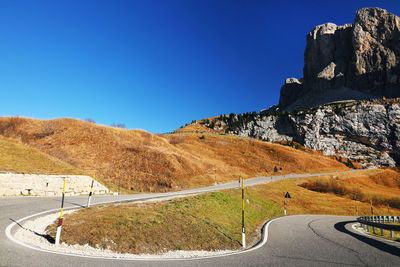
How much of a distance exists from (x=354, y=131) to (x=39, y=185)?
101m

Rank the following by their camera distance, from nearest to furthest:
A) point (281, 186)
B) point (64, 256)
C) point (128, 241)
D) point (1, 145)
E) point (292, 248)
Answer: point (64, 256) < point (128, 241) < point (292, 248) < point (1, 145) < point (281, 186)

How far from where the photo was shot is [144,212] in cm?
1229

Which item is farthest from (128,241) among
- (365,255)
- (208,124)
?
(208,124)

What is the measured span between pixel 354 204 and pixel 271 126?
7093 centimetres

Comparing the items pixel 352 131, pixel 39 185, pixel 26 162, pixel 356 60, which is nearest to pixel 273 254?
pixel 39 185

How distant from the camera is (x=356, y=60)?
4321 inches

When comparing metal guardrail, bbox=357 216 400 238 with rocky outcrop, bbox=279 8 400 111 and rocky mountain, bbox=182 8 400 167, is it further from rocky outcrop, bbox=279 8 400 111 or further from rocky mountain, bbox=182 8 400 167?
rocky outcrop, bbox=279 8 400 111

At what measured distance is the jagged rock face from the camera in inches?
3046

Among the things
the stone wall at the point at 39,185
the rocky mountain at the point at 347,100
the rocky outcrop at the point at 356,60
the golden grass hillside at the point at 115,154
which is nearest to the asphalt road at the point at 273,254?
the stone wall at the point at 39,185

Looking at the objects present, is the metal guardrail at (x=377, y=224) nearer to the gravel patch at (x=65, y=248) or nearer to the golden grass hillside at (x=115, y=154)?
the gravel patch at (x=65, y=248)

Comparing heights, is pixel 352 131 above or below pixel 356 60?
below

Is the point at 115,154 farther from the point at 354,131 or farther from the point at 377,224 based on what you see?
the point at 354,131

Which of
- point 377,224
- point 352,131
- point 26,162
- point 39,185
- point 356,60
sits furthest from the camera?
point 356,60

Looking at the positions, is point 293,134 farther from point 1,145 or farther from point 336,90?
point 1,145
